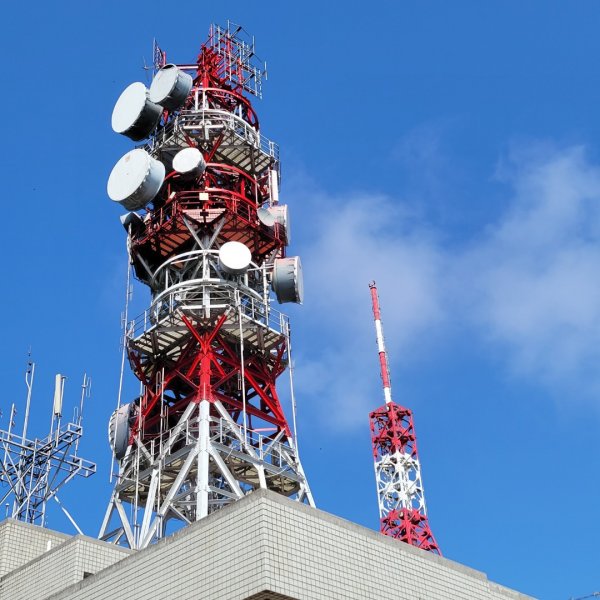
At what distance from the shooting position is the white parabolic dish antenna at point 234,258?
53156mm

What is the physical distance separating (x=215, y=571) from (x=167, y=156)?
32.9 meters

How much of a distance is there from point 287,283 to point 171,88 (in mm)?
12178

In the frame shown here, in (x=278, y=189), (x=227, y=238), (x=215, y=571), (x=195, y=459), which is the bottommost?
(x=215, y=571)

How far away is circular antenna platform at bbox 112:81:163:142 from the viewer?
58.4 meters

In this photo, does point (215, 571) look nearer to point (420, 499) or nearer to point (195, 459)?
point (195, 459)

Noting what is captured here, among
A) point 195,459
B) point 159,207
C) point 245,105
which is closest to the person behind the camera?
point 195,459

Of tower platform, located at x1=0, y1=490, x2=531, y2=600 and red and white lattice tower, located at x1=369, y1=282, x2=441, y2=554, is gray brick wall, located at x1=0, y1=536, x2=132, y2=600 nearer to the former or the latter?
tower platform, located at x1=0, y1=490, x2=531, y2=600

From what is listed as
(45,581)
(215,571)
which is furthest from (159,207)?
(215,571)

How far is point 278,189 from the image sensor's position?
6162cm

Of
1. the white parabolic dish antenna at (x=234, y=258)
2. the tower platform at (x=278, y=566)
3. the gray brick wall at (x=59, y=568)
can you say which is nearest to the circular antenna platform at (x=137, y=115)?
the white parabolic dish antenna at (x=234, y=258)

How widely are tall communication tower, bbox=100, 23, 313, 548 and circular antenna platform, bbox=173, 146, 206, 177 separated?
0.07 m

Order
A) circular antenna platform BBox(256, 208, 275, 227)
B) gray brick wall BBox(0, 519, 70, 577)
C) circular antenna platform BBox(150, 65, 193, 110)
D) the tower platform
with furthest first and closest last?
1. circular antenna platform BBox(256, 208, 275, 227)
2. circular antenna platform BBox(150, 65, 193, 110)
3. gray brick wall BBox(0, 519, 70, 577)
4. the tower platform

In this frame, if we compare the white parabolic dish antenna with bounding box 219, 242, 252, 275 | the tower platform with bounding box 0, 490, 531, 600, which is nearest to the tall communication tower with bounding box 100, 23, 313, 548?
the white parabolic dish antenna with bounding box 219, 242, 252, 275

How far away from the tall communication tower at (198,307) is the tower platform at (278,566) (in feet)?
43.7
